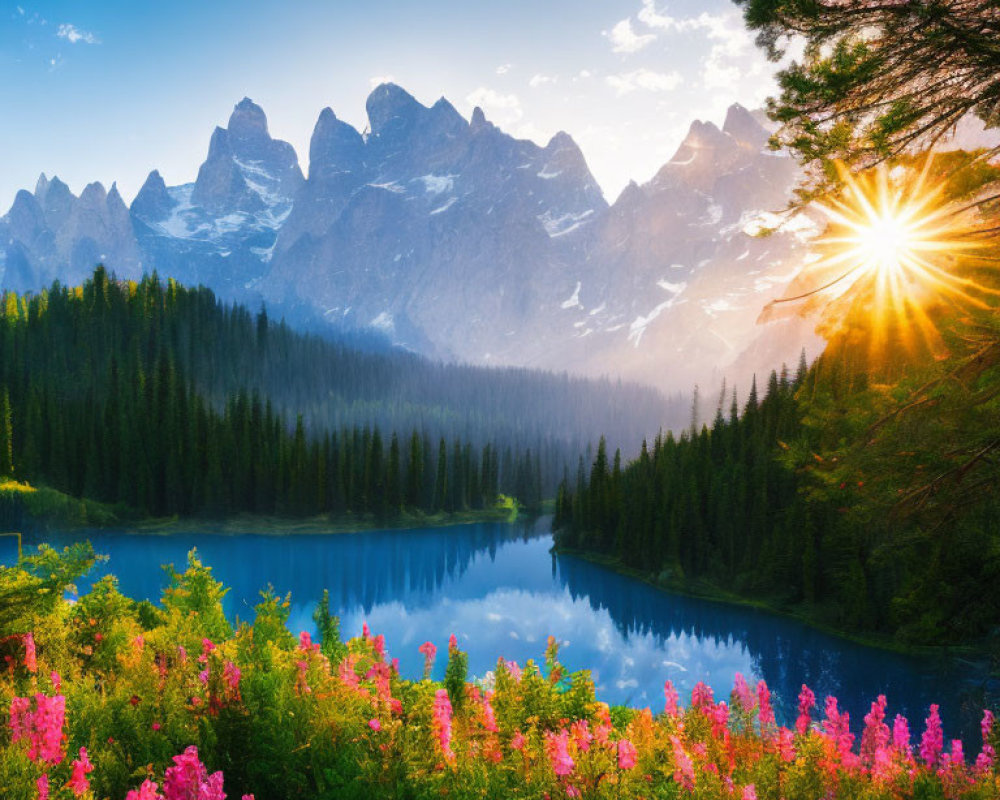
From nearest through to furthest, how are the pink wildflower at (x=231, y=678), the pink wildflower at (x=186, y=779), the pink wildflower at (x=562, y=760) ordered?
the pink wildflower at (x=186, y=779)
the pink wildflower at (x=562, y=760)
the pink wildflower at (x=231, y=678)

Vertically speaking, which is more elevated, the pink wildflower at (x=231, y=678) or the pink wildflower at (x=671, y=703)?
the pink wildflower at (x=231, y=678)

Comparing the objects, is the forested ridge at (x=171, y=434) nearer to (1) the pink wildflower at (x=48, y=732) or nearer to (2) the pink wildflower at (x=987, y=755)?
(1) the pink wildflower at (x=48, y=732)

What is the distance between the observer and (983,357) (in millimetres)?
6824

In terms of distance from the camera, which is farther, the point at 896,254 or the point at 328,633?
the point at 328,633

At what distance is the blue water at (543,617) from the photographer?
3691cm

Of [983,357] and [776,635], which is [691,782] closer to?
[983,357]

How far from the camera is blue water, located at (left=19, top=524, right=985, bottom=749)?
36.9 meters

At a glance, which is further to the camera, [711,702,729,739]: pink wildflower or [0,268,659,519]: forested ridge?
[0,268,659,519]: forested ridge

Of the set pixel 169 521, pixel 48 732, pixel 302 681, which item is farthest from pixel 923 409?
pixel 169 521

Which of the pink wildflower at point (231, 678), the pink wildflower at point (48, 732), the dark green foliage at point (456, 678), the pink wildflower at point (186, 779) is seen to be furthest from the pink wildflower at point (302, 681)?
the pink wildflower at point (186, 779)

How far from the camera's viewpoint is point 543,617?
5534 centimetres

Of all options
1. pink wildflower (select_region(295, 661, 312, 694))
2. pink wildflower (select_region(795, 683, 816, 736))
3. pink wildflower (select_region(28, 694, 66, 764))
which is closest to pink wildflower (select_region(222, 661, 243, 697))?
pink wildflower (select_region(295, 661, 312, 694))

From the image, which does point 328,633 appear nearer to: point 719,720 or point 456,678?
point 456,678

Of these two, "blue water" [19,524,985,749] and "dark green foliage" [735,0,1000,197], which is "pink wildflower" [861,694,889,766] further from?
"blue water" [19,524,985,749]
